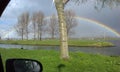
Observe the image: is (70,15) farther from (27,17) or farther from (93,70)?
(93,70)

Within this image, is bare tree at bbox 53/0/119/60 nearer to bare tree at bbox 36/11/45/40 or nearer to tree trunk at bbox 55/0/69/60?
tree trunk at bbox 55/0/69/60

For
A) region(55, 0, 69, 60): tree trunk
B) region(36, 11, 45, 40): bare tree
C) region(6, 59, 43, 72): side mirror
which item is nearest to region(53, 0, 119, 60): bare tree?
region(55, 0, 69, 60): tree trunk

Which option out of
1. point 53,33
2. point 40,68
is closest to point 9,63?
point 40,68

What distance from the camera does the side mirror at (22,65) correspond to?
2.09 metres

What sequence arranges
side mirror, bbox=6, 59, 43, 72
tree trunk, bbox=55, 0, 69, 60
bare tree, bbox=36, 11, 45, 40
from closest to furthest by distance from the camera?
side mirror, bbox=6, 59, 43, 72 < tree trunk, bbox=55, 0, 69, 60 < bare tree, bbox=36, 11, 45, 40

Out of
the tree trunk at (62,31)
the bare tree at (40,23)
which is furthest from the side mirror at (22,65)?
the bare tree at (40,23)

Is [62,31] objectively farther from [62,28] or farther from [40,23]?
[40,23]

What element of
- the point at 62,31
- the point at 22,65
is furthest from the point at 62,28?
the point at 22,65

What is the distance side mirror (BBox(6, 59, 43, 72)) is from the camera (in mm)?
2089

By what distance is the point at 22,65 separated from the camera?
7.61 ft

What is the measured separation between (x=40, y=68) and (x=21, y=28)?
58.9 m

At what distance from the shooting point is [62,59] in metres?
16.0

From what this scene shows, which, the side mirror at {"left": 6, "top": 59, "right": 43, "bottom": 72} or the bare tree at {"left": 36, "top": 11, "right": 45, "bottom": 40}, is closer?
the side mirror at {"left": 6, "top": 59, "right": 43, "bottom": 72}

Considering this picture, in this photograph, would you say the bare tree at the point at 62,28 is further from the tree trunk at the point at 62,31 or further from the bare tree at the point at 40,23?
the bare tree at the point at 40,23
